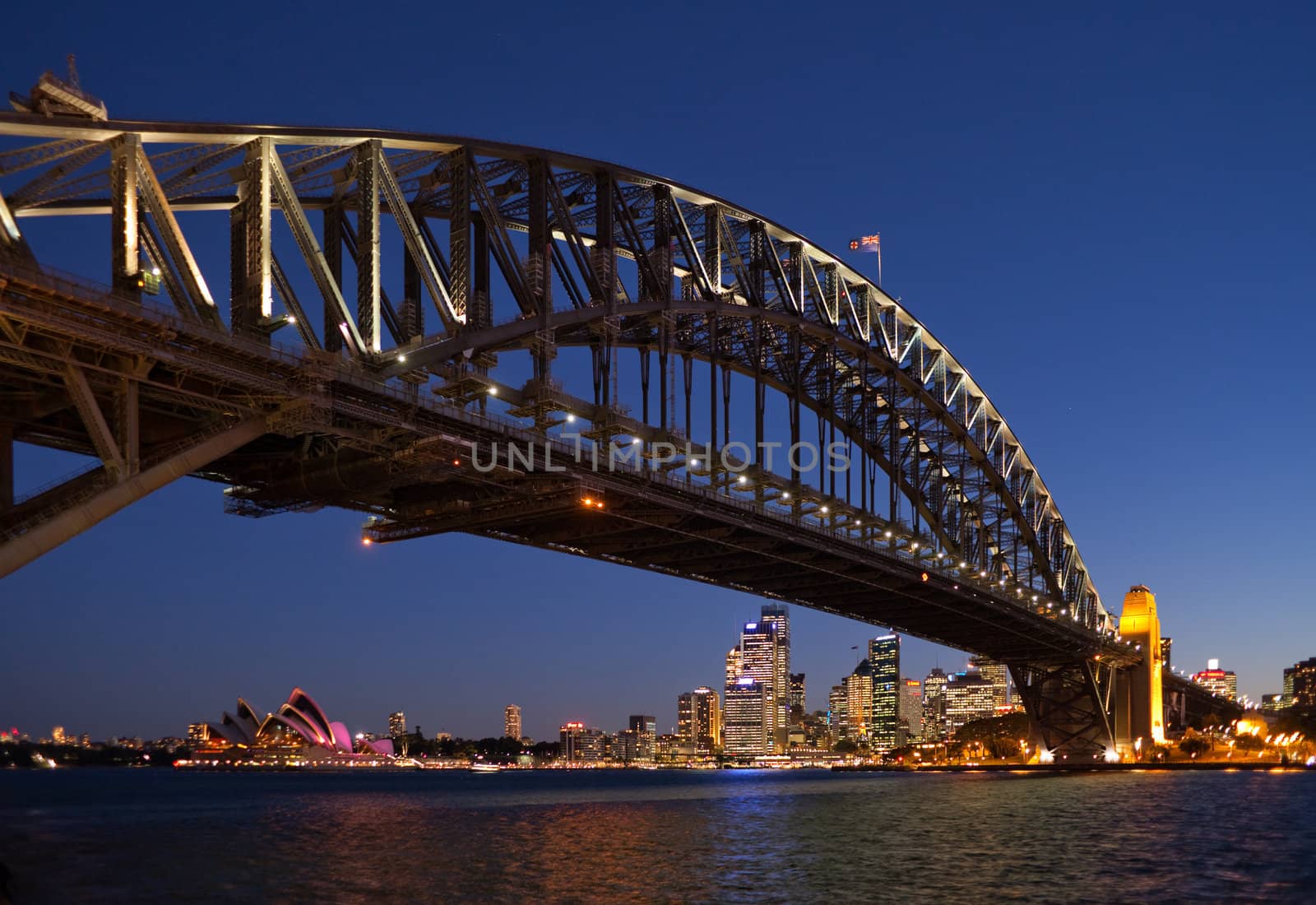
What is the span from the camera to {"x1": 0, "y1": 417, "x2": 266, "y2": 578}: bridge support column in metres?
29.3

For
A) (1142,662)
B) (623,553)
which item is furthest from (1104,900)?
(1142,662)

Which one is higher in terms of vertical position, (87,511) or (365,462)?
(365,462)

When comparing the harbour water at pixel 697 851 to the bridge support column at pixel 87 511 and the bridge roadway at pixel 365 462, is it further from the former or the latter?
the bridge roadway at pixel 365 462

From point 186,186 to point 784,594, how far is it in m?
46.3

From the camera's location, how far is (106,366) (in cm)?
3256

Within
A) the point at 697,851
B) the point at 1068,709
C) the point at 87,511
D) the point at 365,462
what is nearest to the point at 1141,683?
the point at 1068,709

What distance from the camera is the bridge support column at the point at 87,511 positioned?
96.3ft

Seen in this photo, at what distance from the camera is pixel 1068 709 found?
398 ft

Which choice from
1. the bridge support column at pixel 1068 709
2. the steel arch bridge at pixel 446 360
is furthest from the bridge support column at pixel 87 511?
the bridge support column at pixel 1068 709

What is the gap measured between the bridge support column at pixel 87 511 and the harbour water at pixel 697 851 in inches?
299

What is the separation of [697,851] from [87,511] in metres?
22.4

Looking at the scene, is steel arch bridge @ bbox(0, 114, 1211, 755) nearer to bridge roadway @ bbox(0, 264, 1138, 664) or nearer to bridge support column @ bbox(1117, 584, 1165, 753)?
bridge roadway @ bbox(0, 264, 1138, 664)

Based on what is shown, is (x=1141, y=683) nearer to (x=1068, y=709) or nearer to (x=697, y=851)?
(x=1068, y=709)

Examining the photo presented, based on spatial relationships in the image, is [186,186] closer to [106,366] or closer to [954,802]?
[106,366]
